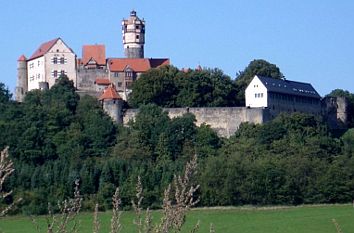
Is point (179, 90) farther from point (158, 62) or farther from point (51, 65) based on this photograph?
point (51, 65)

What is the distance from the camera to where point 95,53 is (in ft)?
201

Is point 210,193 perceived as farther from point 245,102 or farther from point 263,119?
point 245,102

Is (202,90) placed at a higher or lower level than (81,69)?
lower

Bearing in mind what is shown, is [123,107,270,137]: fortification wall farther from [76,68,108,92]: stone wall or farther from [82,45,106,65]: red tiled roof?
[82,45,106,65]: red tiled roof

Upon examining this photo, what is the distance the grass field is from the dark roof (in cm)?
1346

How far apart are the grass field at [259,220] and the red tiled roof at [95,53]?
20.0 metres

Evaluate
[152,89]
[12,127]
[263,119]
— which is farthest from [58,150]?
[263,119]

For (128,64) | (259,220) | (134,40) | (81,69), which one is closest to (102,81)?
(81,69)

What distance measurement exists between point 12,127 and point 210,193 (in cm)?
1284

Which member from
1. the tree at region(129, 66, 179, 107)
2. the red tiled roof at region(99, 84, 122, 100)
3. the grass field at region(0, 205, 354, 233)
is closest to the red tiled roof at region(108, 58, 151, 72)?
the tree at region(129, 66, 179, 107)

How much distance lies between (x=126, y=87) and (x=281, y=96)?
8.52 metres

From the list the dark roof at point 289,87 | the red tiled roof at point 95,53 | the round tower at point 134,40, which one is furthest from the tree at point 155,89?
the round tower at point 134,40

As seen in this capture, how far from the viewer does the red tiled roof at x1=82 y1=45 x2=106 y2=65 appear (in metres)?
60.7

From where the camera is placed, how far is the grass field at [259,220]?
1293 inches
